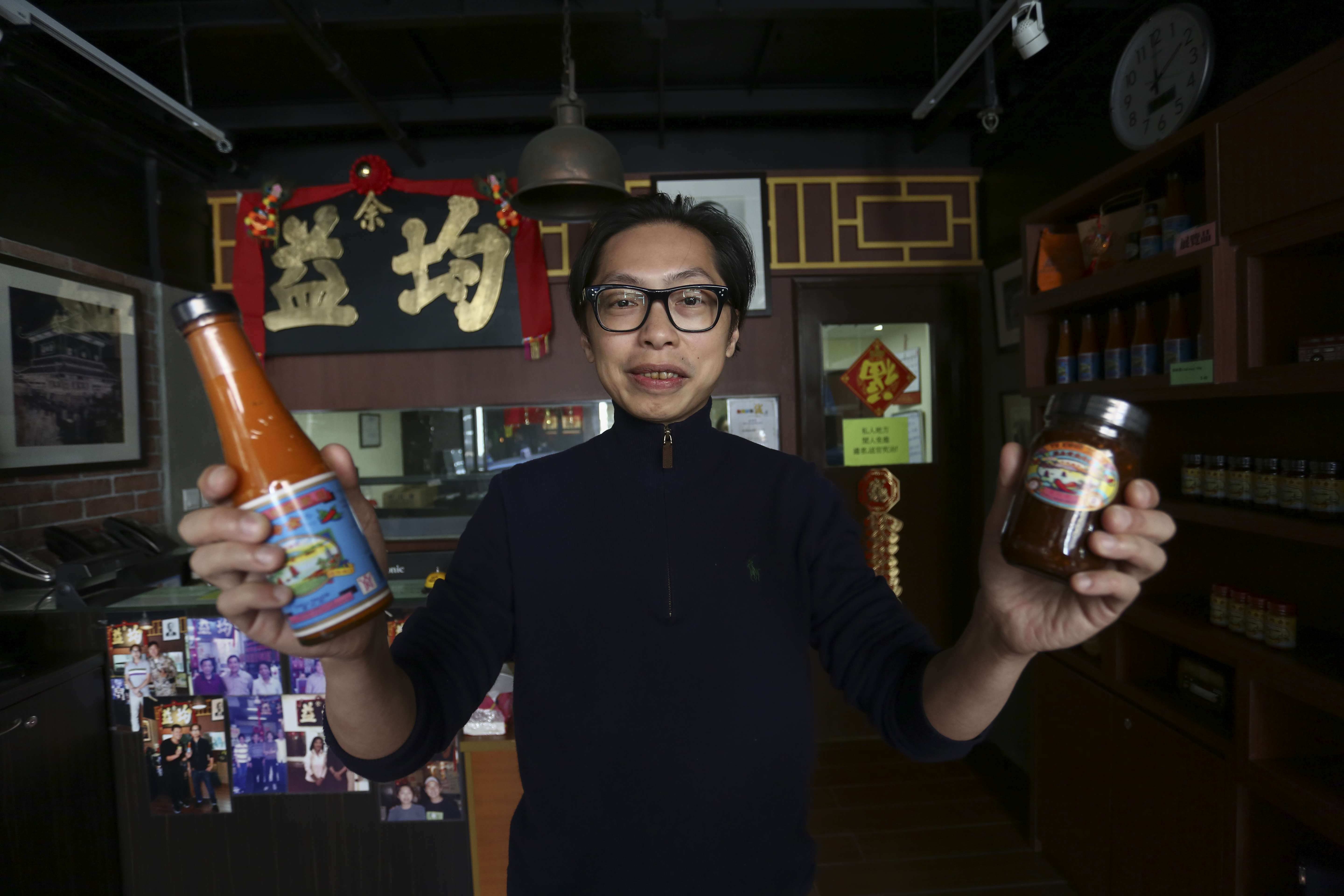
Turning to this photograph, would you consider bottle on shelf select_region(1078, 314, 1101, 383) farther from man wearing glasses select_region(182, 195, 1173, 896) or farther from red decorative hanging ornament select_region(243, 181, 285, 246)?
red decorative hanging ornament select_region(243, 181, 285, 246)

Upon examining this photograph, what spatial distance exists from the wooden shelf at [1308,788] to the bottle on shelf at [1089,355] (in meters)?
1.03

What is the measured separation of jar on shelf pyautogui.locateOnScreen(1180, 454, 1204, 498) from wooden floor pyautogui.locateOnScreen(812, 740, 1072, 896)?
1382mm

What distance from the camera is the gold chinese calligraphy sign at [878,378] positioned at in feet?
10.5

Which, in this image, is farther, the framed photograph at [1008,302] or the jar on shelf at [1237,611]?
the framed photograph at [1008,302]

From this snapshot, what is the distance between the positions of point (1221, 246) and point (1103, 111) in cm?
108

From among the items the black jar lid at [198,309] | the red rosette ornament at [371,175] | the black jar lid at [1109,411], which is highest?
the red rosette ornament at [371,175]

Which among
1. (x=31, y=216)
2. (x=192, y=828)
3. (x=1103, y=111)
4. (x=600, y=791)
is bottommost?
(x=192, y=828)

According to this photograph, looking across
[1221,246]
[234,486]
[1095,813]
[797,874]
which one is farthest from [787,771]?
[1095,813]

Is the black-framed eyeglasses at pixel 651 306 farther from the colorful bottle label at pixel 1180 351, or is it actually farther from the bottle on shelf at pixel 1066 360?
the bottle on shelf at pixel 1066 360

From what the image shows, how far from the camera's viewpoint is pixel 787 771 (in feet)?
2.93

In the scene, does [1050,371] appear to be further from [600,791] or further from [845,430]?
[600,791]

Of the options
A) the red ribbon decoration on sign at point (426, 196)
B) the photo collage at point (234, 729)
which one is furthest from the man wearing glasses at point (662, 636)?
the red ribbon decoration on sign at point (426, 196)

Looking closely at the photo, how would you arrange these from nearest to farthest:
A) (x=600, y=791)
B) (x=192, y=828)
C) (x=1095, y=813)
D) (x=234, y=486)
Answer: (x=234, y=486) → (x=600, y=791) → (x=192, y=828) → (x=1095, y=813)

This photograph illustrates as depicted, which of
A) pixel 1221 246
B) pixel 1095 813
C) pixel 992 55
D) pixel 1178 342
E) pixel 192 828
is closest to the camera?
pixel 1221 246
